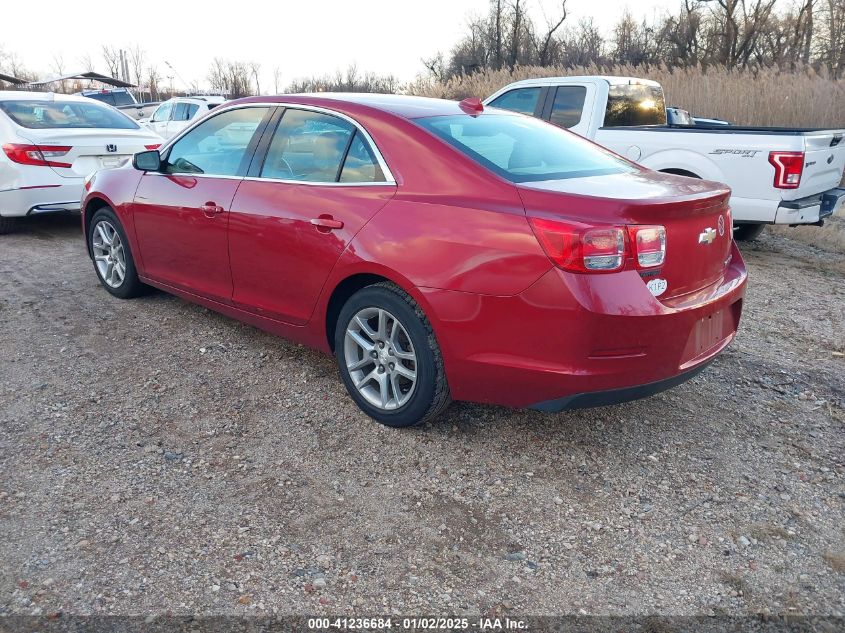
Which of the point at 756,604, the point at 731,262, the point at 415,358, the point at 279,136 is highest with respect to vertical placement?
the point at 279,136

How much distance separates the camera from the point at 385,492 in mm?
2994

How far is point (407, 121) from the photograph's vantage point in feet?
11.3

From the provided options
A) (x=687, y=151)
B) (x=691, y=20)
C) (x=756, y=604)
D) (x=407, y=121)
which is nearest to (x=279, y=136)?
(x=407, y=121)

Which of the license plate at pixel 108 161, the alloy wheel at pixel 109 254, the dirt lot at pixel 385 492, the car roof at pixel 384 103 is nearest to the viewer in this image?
the dirt lot at pixel 385 492

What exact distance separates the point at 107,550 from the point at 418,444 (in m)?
1.41

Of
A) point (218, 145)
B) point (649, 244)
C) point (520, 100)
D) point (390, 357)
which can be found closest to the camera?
point (649, 244)

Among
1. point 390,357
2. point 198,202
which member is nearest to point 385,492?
point 390,357

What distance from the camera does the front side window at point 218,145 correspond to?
417cm

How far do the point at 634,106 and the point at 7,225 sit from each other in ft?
24.0

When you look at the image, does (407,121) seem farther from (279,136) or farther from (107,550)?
(107,550)

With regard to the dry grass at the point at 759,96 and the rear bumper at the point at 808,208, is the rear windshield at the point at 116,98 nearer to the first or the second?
the dry grass at the point at 759,96

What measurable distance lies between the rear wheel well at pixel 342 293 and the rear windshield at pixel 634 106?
5.65 metres

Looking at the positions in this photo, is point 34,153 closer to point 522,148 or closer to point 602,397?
point 522,148

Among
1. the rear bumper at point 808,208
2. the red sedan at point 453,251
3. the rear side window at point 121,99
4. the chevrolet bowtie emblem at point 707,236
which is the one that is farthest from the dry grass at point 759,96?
the rear side window at point 121,99
